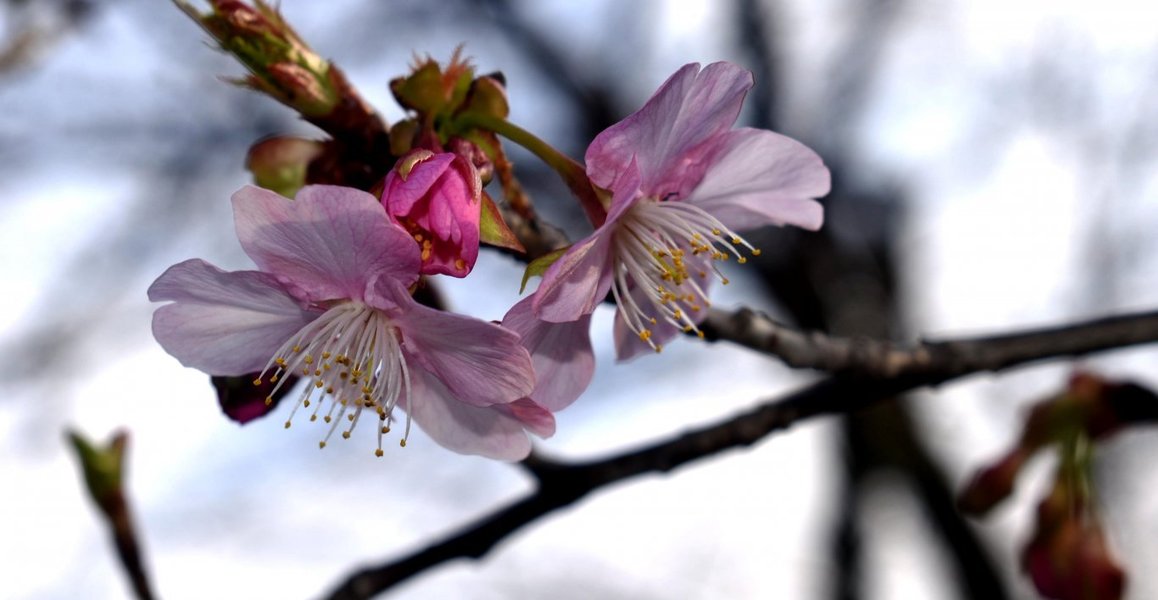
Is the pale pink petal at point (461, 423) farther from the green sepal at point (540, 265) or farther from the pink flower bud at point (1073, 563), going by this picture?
the pink flower bud at point (1073, 563)

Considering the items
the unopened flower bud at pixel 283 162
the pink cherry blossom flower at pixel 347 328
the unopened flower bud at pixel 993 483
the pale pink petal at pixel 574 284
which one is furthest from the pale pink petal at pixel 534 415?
the unopened flower bud at pixel 993 483

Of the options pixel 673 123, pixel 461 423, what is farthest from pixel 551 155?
pixel 461 423

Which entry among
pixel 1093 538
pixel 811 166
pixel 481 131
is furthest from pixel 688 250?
pixel 1093 538

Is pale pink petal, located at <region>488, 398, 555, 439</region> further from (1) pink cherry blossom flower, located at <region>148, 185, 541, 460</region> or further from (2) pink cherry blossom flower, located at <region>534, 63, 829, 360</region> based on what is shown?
(2) pink cherry blossom flower, located at <region>534, 63, 829, 360</region>

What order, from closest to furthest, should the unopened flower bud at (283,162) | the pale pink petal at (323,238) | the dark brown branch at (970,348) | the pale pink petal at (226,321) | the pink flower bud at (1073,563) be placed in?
1. the pale pink petal at (323,238)
2. the pale pink petal at (226,321)
3. the unopened flower bud at (283,162)
4. the dark brown branch at (970,348)
5. the pink flower bud at (1073,563)

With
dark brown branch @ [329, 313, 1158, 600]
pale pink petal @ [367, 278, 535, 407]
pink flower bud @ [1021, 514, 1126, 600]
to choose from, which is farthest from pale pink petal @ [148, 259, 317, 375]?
pink flower bud @ [1021, 514, 1126, 600]
